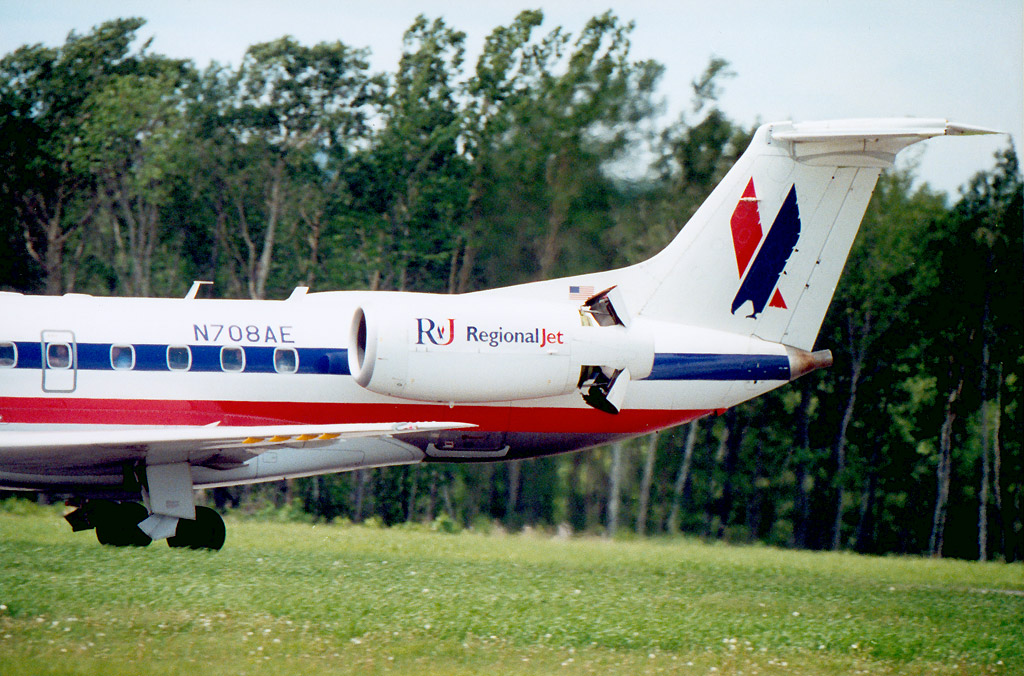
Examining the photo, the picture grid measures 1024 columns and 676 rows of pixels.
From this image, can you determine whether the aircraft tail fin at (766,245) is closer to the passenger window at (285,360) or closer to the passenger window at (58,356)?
the passenger window at (285,360)

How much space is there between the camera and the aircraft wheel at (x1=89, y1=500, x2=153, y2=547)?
13.6m

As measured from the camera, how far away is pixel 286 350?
13.4 metres

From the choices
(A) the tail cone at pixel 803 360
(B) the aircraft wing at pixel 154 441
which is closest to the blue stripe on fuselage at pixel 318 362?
(A) the tail cone at pixel 803 360

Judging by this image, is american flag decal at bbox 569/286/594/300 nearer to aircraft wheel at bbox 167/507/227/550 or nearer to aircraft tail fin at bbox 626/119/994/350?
aircraft tail fin at bbox 626/119/994/350

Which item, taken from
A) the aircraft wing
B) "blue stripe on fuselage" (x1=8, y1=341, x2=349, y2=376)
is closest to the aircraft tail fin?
"blue stripe on fuselage" (x1=8, y1=341, x2=349, y2=376)

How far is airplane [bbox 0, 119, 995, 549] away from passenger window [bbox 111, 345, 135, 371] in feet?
0.05

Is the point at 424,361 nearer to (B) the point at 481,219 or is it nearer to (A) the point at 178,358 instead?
(A) the point at 178,358

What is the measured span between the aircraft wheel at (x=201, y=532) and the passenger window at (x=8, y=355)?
246cm

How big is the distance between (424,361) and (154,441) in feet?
9.86

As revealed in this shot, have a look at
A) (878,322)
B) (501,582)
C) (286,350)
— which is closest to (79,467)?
(286,350)

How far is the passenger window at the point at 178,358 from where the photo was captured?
1300cm

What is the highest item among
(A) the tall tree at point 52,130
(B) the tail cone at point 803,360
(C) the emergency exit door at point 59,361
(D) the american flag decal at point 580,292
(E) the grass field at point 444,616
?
(A) the tall tree at point 52,130

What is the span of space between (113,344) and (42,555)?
2363 mm

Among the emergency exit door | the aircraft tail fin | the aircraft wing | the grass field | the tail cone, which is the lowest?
the grass field
